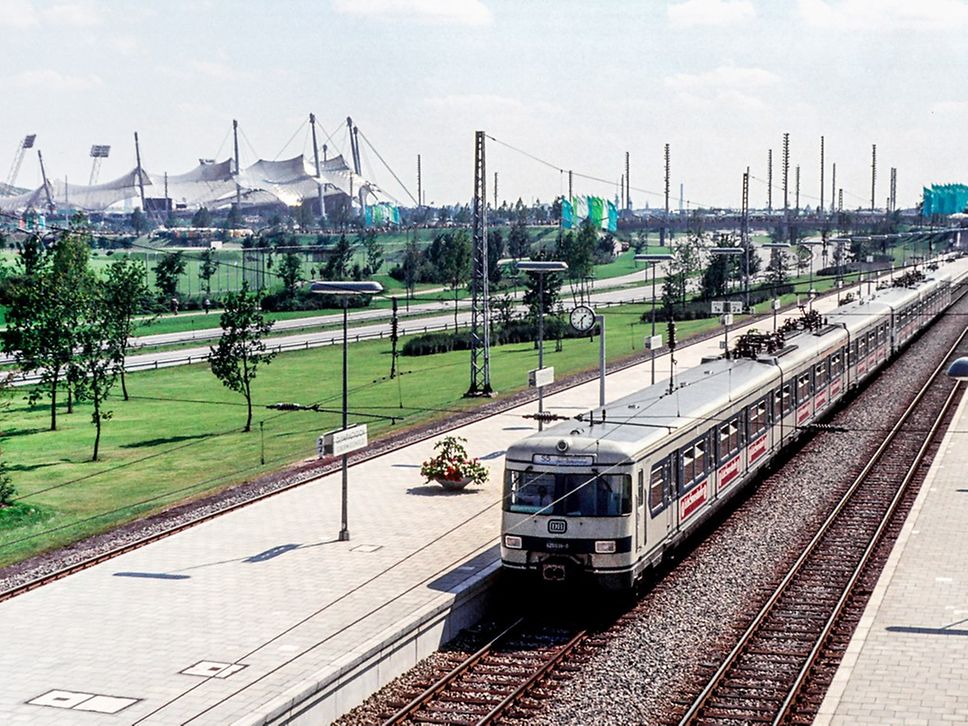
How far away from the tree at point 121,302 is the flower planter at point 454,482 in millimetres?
20497

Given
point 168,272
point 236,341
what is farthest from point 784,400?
point 168,272

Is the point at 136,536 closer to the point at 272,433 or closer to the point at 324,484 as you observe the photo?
the point at 324,484

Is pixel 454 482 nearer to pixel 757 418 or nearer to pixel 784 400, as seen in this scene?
pixel 757 418

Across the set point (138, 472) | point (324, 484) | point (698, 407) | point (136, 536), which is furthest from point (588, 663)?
point (138, 472)

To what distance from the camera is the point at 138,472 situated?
3925cm

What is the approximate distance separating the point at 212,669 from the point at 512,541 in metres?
5.68

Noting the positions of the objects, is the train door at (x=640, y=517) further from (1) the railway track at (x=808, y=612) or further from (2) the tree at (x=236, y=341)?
(2) the tree at (x=236, y=341)

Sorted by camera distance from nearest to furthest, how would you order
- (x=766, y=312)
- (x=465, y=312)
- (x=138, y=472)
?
(x=138, y=472) < (x=766, y=312) < (x=465, y=312)

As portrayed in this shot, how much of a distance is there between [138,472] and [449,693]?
76.9 ft

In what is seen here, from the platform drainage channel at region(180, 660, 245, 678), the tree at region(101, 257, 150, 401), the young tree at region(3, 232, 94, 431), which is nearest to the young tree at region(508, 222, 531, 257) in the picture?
the tree at region(101, 257, 150, 401)

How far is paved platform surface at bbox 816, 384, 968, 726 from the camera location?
54.5ft

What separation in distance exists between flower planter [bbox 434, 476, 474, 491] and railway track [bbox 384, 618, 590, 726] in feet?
31.5

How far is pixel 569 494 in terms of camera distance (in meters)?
21.2

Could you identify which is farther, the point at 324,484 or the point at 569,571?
the point at 324,484
